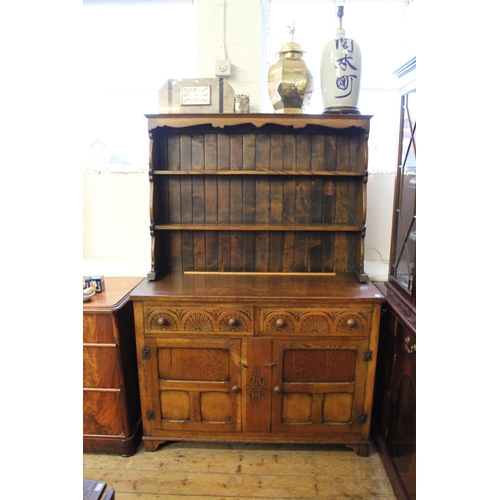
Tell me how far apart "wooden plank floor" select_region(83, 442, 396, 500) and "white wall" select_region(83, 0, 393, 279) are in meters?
1.06

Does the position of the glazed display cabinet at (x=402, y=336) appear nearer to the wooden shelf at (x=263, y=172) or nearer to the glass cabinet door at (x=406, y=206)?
the glass cabinet door at (x=406, y=206)

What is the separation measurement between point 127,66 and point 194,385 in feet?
6.68

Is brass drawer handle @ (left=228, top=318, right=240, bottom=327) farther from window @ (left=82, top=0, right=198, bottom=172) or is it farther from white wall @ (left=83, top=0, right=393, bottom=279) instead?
window @ (left=82, top=0, right=198, bottom=172)

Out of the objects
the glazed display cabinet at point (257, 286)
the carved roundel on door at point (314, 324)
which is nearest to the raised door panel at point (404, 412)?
the glazed display cabinet at point (257, 286)

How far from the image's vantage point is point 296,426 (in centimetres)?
196

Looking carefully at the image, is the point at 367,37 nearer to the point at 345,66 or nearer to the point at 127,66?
the point at 345,66

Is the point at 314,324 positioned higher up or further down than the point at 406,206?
further down

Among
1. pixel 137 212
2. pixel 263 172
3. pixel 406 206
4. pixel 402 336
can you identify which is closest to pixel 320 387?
pixel 402 336

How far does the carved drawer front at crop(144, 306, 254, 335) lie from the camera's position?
1855mm

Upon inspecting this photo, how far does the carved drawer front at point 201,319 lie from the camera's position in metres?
1.86

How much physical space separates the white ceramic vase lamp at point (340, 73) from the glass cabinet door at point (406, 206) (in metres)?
0.27

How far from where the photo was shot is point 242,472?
190 cm
